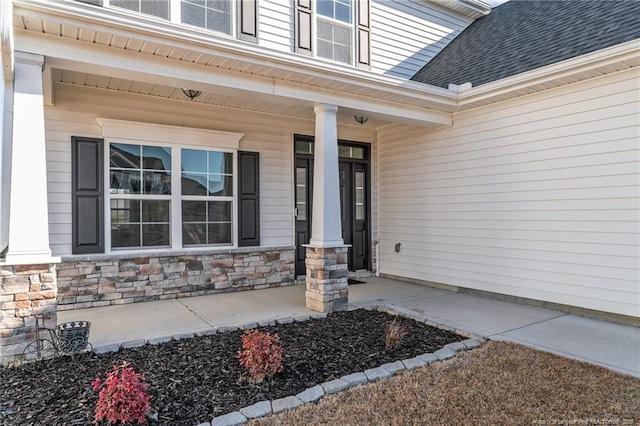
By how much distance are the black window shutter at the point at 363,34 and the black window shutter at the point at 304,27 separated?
93 cm

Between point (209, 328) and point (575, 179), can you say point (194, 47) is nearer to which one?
point (209, 328)

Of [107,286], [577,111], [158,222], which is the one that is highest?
[577,111]

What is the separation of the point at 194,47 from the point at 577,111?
440cm

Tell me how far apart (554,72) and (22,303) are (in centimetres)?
591

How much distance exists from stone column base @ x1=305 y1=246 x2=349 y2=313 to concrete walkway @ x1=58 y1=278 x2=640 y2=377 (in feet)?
0.77

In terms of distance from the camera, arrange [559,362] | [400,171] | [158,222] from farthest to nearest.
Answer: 1. [400,171]
2. [158,222]
3. [559,362]

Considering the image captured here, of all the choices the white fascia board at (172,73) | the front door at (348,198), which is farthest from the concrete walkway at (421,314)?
the white fascia board at (172,73)

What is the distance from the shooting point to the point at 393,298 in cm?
561

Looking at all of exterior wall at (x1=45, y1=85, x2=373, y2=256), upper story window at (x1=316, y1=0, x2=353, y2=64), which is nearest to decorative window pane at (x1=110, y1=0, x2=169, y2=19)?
exterior wall at (x1=45, y1=85, x2=373, y2=256)

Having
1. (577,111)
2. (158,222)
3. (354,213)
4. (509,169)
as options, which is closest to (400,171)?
(354,213)

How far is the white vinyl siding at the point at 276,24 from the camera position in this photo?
566 centimetres

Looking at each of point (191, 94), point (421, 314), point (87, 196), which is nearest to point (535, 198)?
point (421, 314)

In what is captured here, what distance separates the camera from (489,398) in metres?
2.65

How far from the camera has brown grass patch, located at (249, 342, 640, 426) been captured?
7.89 feet
